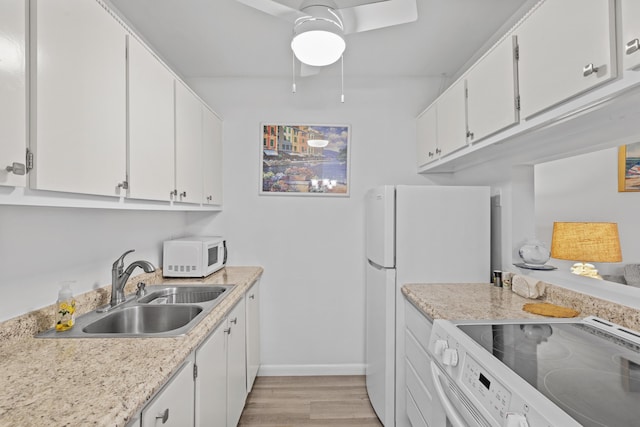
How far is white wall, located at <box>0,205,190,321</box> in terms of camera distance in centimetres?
128

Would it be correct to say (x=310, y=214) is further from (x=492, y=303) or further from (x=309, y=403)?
(x=492, y=303)

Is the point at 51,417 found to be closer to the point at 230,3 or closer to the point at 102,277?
the point at 102,277

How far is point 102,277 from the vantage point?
1814 mm

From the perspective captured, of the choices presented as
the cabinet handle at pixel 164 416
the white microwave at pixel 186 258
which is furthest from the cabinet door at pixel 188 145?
the cabinet handle at pixel 164 416

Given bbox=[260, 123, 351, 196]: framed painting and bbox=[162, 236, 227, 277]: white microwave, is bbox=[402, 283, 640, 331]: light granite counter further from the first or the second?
bbox=[162, 236, 227, 277]: white microwave

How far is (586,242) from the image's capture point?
1624 mm

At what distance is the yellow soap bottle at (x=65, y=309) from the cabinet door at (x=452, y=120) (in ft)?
7.07

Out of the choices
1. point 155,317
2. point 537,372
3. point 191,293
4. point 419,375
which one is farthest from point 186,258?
point 537,372

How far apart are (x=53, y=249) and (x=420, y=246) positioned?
78.1 inches

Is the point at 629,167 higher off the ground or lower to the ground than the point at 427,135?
lower

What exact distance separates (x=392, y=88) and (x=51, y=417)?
306cm

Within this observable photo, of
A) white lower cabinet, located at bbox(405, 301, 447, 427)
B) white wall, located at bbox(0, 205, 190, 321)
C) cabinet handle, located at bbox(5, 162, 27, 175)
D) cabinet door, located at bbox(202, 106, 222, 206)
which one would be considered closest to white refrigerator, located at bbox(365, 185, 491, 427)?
white lower cabinet, located at bbox(405, 301, 447, 427)

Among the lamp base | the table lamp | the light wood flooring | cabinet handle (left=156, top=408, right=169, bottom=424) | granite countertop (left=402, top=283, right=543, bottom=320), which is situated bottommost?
the light wood flooring

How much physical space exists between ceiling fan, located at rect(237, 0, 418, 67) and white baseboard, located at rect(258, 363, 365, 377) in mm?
2491
